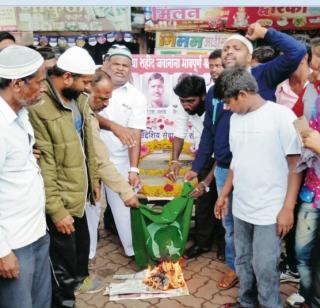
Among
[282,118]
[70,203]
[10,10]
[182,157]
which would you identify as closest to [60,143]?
[70,203]

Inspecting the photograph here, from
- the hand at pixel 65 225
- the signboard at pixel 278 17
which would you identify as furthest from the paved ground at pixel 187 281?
the signboard at pixel 278 17

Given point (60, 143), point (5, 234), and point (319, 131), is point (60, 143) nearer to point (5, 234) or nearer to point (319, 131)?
point (5, 234)

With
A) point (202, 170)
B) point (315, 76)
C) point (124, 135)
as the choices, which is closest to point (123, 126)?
point (124, 135)

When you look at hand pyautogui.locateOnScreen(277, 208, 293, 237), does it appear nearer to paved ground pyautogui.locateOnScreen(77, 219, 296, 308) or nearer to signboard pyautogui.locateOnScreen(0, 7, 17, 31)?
paved ground pyautogui.locateOnScreen(77, 219, 296, 308)

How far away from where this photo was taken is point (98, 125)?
3365 millimetres

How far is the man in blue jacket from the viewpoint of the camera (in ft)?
9.80

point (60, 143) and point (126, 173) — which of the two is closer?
point (60, 143)

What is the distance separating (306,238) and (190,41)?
22.0 ft

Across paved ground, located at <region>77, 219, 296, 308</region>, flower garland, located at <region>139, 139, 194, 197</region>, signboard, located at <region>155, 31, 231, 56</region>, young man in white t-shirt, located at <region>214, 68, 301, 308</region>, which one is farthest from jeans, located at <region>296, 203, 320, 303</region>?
signboard, located at <region>155, 31, 231, 56</region>

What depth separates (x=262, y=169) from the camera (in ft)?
8.67

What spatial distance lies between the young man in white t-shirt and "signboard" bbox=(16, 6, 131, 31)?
6532mm

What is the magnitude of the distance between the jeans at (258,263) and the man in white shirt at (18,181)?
137cm

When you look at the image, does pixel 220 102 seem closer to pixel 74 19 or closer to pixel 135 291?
pixel 135 291

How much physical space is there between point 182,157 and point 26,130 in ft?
10.1
